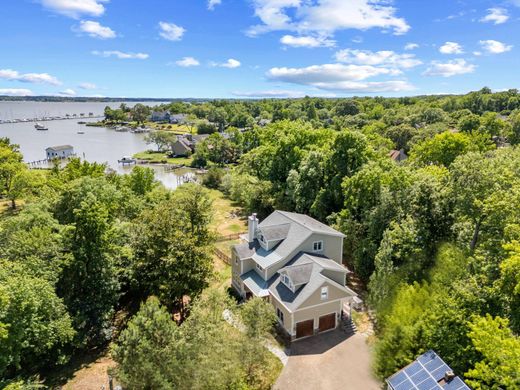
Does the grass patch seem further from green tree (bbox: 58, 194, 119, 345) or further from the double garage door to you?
the double garage door

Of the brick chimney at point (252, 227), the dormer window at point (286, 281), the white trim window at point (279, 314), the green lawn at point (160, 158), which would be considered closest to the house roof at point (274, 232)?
the brick chimney at point (252, 227)

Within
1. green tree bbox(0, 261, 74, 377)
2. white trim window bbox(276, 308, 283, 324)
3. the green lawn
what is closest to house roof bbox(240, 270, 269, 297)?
white trim window bbox(276, 308, 283, 324)

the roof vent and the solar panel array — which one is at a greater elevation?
the roof vent

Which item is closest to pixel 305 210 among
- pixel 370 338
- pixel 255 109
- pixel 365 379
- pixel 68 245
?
pixel 370 338

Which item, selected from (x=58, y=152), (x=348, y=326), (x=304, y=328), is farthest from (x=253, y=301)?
(x=58, y=152)

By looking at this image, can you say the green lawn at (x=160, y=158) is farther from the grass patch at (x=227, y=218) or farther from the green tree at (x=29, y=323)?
the green tree at (x=29, y=323)

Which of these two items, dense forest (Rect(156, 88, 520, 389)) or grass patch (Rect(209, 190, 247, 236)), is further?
grass patch (Rect(209, 190, 247, 236))
